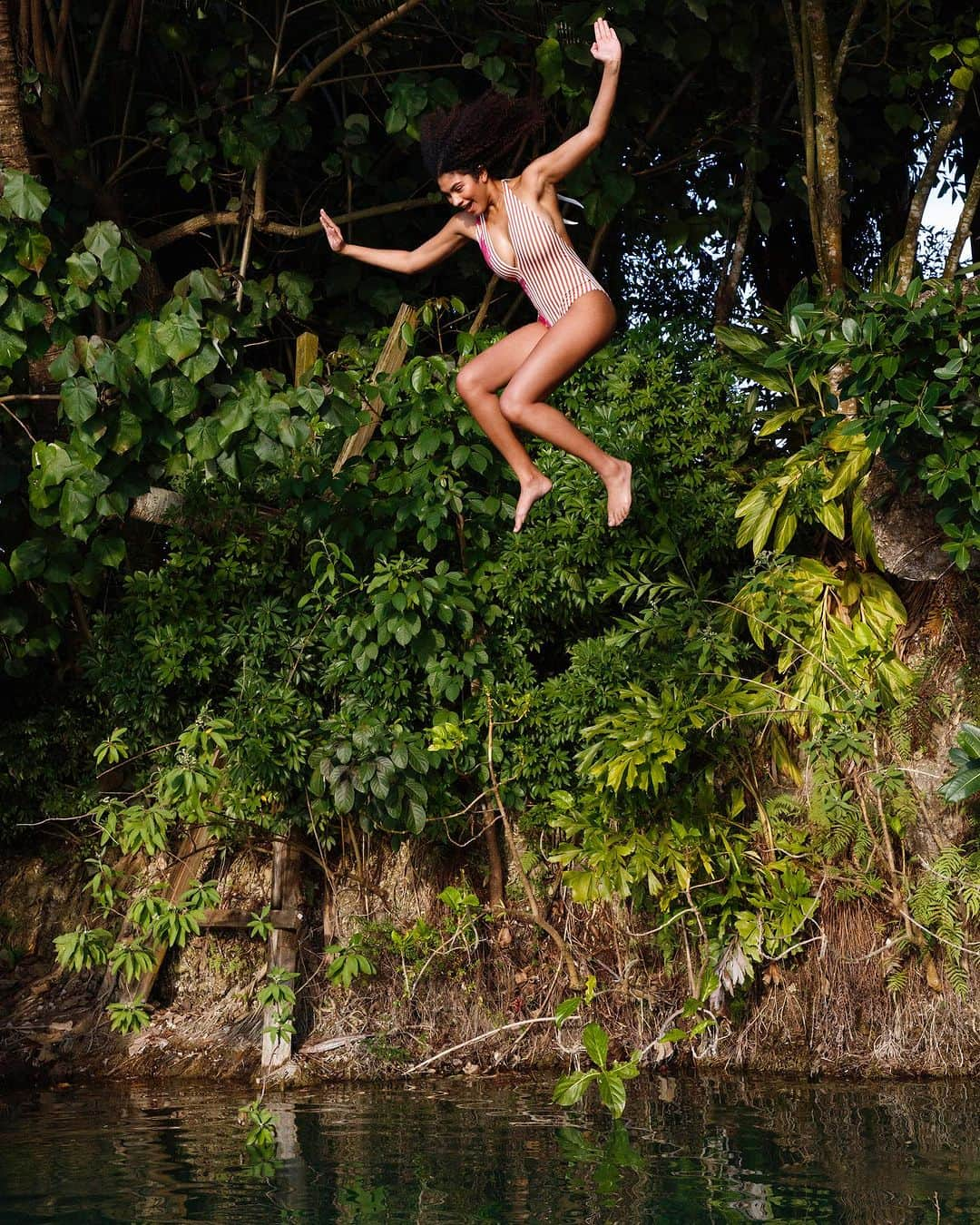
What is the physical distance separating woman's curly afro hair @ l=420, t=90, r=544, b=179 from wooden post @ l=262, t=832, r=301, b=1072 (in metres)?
3.48

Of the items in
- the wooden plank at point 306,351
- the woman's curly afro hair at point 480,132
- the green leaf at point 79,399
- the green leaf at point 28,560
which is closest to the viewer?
the woman's curly afro hair at point 480,132

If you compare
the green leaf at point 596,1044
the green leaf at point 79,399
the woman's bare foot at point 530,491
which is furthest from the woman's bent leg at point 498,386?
the green leaf at point 596,1044

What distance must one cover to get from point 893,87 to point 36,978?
18.9 feet

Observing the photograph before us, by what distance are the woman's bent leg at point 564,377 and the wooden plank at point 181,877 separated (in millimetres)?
3328

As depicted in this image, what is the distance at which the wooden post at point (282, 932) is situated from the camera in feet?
20.9

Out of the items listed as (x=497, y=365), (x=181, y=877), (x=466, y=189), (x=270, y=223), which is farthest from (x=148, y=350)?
(x=181, y=877)

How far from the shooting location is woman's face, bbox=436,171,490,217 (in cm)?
399

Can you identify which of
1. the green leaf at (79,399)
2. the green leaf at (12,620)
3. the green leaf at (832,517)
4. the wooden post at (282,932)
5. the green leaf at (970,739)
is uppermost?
the green leaf at (79,399)

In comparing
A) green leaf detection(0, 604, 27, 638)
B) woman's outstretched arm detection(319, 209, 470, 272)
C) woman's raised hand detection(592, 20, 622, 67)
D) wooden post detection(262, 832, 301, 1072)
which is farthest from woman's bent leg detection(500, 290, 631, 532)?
wooden post detection(262, 832, 301, 1072)

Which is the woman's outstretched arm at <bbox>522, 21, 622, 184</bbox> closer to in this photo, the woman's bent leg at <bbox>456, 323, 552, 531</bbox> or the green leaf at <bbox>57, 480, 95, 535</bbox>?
the woman's bent leg at <bbox>456, 323, 552, 531</bbox>

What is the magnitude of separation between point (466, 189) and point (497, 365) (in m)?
0.53

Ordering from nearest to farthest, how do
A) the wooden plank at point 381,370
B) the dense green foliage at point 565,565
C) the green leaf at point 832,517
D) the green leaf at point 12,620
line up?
the green leaf at point 12,620
the dense green foliage at point 565,565
the green leaf at point 832,517
the wooden plank at point 381,370

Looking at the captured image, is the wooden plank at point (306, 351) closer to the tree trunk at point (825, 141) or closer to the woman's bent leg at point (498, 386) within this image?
the tree trunk at point (825, 141)

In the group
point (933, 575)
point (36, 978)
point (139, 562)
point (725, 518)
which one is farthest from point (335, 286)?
point (36, 978)
